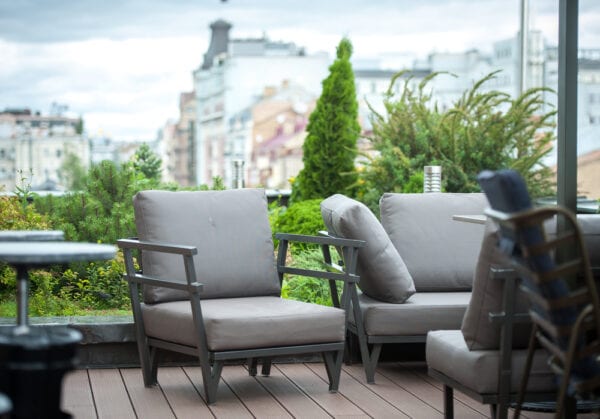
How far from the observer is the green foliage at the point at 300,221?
7.15 metres

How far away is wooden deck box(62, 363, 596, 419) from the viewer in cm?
391

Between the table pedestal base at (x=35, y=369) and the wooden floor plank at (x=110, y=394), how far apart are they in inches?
50.6

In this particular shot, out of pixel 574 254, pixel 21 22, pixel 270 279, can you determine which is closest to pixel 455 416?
pixel 574 254

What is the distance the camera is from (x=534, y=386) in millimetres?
3268

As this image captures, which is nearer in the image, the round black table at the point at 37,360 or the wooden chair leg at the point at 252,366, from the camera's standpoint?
the round black table at the point at 37,360

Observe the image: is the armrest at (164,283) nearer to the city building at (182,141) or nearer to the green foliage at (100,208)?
the green foliage at (100,208)

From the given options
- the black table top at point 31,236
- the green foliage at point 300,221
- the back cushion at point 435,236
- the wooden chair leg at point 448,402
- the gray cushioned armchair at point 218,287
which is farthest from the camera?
the green foliage at point 300,221

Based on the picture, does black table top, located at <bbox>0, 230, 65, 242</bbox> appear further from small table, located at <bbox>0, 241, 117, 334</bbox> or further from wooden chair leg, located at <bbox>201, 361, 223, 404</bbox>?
wooden chair leg, located at <bbox>201, 361, 223, 404</bbox>

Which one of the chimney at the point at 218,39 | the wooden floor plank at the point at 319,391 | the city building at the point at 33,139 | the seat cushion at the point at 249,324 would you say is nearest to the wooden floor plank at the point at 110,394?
the seat cushion at the point at 249,324

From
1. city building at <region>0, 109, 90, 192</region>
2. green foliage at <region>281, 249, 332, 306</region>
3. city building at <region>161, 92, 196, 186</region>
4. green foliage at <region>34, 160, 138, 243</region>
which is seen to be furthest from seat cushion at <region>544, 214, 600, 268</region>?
city building at <region>161, 92, 196, 186</region>

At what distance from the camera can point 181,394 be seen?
14.0 feet

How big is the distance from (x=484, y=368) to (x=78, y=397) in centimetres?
188

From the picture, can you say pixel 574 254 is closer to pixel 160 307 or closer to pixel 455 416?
pixel 455 416

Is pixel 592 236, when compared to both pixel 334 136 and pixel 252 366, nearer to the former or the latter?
pixel 252 366
